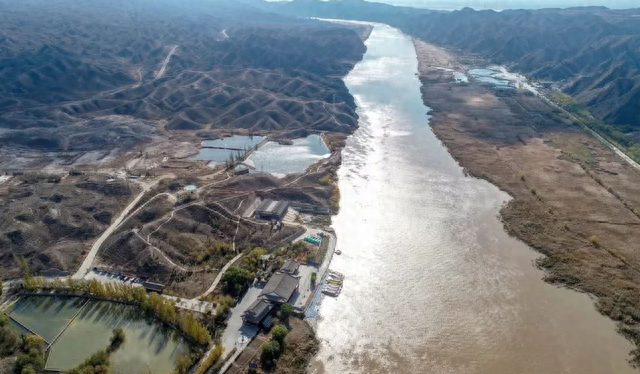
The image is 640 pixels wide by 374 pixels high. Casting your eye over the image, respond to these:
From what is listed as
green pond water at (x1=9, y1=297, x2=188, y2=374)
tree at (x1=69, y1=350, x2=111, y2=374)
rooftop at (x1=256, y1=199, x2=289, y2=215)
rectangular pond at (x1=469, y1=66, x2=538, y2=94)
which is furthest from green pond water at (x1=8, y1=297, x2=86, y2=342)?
rectangular pond at (x1=469, y1=66, x2=538, y2=94)

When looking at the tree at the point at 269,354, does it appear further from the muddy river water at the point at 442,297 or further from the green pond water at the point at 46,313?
the green pond water at the point at 46,313

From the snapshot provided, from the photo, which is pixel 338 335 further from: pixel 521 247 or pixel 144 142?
pixel 144 142

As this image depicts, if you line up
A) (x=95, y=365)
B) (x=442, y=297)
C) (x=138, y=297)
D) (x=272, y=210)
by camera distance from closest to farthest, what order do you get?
(x=95, y=365) < (x=138, y=297) < (x=442, y=297) < (x=272, y=210)

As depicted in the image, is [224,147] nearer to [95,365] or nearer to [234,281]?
[234,281]

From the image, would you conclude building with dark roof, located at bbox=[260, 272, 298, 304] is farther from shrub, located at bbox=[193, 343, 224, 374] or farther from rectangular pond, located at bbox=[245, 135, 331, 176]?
rectangular pond, located at bbox=[245, 135, 331, 176]

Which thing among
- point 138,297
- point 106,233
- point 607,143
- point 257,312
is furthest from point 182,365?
point 607,143

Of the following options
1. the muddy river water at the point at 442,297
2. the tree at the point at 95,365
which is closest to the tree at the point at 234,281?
the muddy river water at the point at 442,297

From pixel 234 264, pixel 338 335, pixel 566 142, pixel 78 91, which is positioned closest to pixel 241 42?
pixel 78 91

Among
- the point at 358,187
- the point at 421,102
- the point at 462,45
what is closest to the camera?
the point at 358,187
